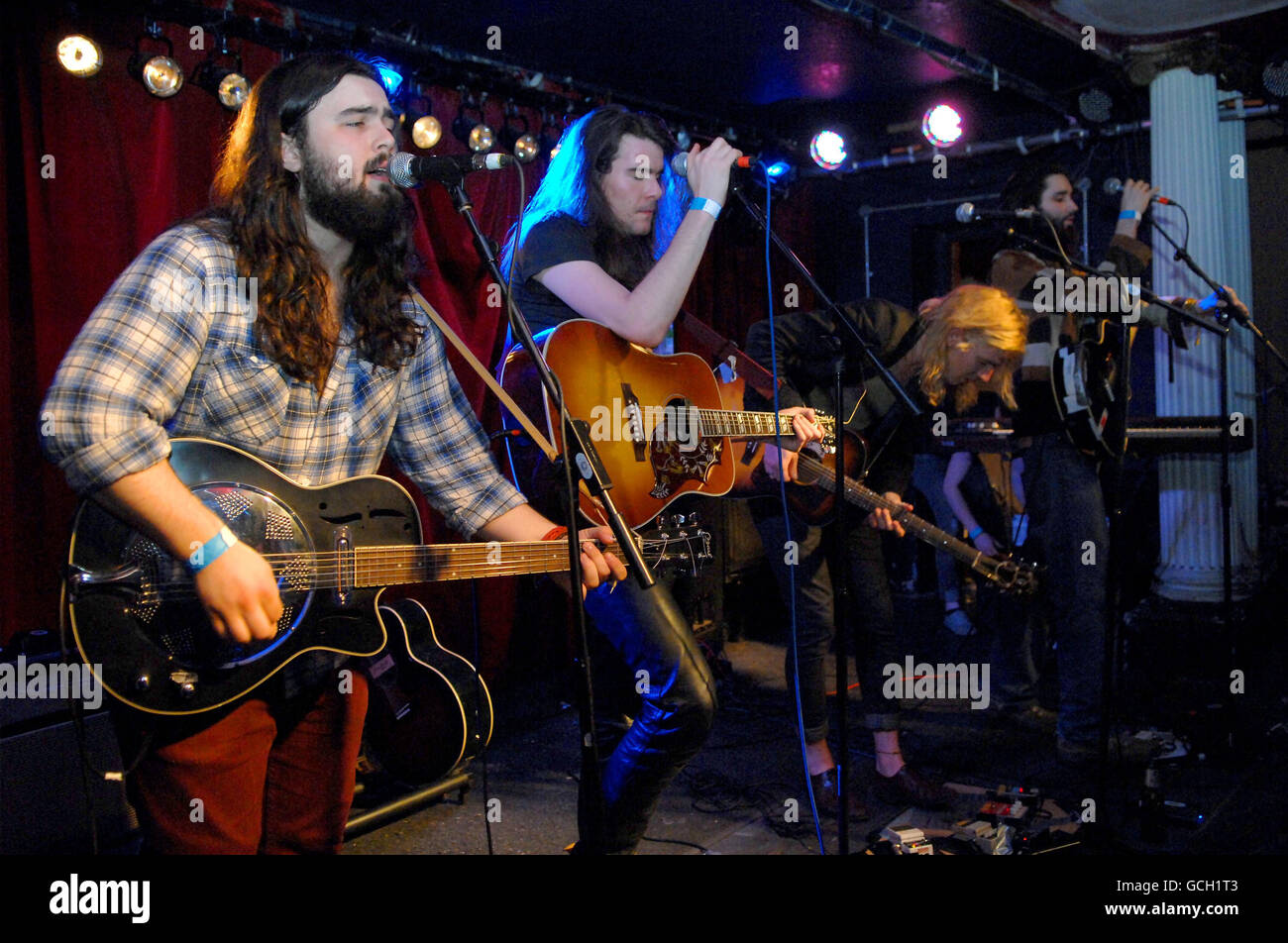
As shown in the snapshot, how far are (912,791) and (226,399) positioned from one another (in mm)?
2887

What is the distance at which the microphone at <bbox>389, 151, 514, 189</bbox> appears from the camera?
1880 mm

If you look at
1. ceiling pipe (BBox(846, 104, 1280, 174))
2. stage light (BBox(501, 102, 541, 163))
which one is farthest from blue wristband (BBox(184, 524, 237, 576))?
ceiling pipe (BBox(846, 104, 1280, 174))

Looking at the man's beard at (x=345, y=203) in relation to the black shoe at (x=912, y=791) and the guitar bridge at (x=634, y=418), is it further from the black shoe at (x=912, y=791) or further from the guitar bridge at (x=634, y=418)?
the black shoe at (x=912, y=791)

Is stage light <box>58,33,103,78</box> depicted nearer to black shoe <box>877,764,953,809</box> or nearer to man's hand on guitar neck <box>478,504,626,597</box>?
man's hand on guitar neck <box>478,504,626,597</box>

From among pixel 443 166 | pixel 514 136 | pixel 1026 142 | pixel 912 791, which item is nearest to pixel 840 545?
pixel 443 166

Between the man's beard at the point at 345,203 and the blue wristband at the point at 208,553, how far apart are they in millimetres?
779

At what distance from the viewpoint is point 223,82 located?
3.98 m

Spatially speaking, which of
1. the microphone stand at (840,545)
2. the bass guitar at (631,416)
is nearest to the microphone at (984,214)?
the microphone stand at (840,545)

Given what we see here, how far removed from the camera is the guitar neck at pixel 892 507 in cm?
350

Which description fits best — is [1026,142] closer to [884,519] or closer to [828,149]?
[828,149]

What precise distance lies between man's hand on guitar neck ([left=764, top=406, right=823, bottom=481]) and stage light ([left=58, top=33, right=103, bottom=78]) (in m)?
2.92

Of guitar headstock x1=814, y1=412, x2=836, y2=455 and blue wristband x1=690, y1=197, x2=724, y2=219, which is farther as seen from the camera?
guitar headstock x1=814, y1=412, x2=836, y2=455
